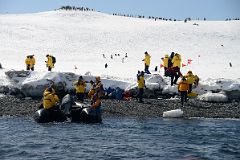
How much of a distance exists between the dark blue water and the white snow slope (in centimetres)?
1222

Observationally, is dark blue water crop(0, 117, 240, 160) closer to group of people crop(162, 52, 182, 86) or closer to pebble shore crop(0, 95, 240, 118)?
pebble shore crop(0, 95, 240, 118)

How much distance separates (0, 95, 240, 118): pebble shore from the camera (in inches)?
849

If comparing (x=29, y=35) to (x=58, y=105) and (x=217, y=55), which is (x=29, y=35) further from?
(x=58, y=105)

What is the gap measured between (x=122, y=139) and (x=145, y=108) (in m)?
7.73

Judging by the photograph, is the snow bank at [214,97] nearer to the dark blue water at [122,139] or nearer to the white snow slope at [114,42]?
the dark blue water at [122,139]

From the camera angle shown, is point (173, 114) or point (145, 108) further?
point (145, 108)

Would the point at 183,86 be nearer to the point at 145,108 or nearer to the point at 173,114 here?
the point at 145,108

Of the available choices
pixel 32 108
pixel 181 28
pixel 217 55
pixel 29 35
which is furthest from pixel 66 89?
pixel 181 28

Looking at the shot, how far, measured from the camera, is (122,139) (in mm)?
15203

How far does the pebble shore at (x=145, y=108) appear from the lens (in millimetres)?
21569

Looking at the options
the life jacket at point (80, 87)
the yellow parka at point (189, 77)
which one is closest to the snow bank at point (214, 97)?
the yellow parka at point (189, 77)

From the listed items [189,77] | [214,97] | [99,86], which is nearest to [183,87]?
[189,77]

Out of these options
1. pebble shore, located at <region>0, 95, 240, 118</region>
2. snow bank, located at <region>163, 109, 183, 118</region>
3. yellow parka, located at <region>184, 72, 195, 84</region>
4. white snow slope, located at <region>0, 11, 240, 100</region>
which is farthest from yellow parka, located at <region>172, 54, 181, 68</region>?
snow bank, located at <region>163, 109, 183, 118</region>

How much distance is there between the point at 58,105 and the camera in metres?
19.2
